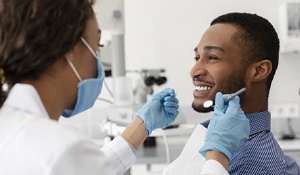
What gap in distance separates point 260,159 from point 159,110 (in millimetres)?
453

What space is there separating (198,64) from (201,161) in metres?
0.30

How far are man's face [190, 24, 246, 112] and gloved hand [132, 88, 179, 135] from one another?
0.39 feet

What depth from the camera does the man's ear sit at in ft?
4.73

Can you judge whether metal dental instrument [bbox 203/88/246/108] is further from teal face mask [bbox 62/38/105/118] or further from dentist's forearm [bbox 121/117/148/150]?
teal face mask [bbox 62/38/105/118]

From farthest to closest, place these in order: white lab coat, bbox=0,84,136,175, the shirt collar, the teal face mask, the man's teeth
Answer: the man's teeth → the shirt collar → the teal face mask → white lab coat, bbox=0,84,136,175

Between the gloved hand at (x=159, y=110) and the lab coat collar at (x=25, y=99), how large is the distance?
0.65 m

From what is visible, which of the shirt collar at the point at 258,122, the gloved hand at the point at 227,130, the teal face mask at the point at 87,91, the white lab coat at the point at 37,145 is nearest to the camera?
the white lab coat at the point at 37,145

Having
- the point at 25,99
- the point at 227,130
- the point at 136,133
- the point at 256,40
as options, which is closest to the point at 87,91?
the point at 25,99

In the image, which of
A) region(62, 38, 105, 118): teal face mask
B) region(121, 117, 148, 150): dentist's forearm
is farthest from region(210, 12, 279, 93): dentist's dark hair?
region(62, 38, 105, 118): teal face mask

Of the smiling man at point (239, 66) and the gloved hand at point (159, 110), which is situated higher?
the smiling man at point (239, 66)

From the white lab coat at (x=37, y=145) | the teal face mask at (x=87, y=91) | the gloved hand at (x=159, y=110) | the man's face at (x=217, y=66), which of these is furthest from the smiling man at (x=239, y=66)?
the white lab coat at (x=37, y=145)

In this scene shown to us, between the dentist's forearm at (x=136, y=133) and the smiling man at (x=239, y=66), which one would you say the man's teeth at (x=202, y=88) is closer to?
the smiling man at (x=239, y=66)

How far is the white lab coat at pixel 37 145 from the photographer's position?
0.85 m

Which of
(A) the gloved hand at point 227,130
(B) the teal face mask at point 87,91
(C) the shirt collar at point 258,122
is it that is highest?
(B) the teal face mask at point 87,91
